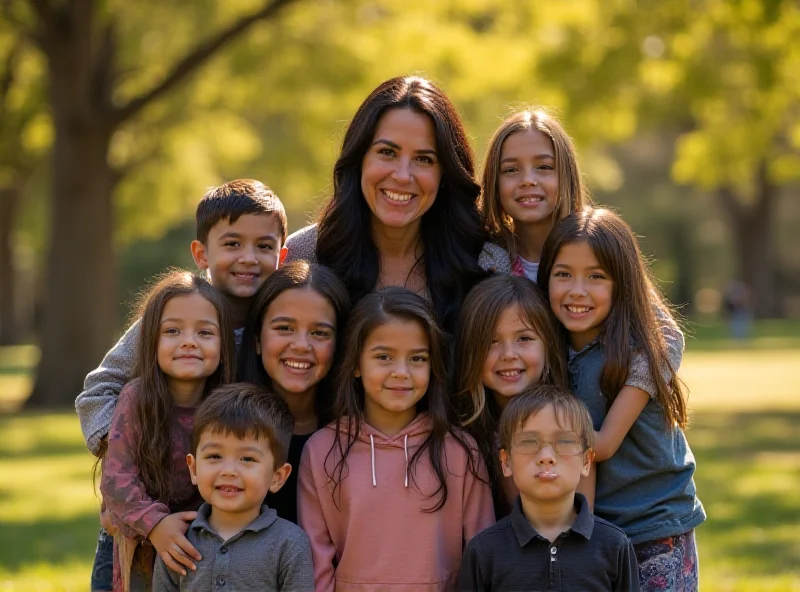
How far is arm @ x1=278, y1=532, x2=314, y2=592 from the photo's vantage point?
13.6 ft

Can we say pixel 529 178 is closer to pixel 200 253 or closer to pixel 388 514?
pixel 200 253

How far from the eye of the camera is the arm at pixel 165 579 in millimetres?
4254

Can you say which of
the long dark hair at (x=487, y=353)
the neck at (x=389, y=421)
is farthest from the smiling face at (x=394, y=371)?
the long dark hair at (x=487, y=353)

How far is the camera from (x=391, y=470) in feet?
14.3

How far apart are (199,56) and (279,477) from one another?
1283 cm

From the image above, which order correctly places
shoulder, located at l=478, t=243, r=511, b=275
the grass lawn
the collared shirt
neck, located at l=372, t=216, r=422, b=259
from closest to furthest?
the collared shirt
shoulder, located at l=478, t=243, r=511, b=275
neck, located at l=372, t=216, r=422, b=259
the grass lawn

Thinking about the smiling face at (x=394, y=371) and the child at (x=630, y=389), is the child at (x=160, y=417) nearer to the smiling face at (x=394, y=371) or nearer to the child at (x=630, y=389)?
the smiling face at (x=394, y=371)

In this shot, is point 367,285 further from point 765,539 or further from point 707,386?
point 707,386

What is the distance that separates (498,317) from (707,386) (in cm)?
1748

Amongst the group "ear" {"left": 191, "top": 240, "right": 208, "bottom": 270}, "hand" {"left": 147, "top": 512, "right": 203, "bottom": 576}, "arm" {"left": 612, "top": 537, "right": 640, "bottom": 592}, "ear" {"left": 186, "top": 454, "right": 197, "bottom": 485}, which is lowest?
"arm" {"left": 612, "top": 537, "right": 640, "bottom": 592}

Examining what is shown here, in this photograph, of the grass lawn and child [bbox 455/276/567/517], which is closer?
child [bbox 455/276/567/517]

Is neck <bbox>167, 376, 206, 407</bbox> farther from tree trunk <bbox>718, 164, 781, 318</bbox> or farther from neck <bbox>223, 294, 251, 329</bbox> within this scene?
tree trunk <bbox>718, 164, 781, 318</bbox>

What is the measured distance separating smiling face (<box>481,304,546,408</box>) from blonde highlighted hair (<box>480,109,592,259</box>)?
2.25ft

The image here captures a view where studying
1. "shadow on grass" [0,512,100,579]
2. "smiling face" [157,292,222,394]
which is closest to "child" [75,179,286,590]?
"smiling face" [157,292,222,394]
